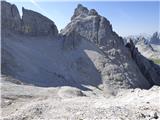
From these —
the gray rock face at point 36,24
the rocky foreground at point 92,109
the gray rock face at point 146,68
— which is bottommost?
the rocky foreground at point 92,109

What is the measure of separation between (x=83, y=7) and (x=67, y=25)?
28.2 ft

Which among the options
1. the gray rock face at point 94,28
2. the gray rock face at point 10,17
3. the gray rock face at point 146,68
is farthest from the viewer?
the gray rock face at point 146,68

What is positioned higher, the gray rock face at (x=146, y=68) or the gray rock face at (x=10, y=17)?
the gray rock face at (x=10, y=17)

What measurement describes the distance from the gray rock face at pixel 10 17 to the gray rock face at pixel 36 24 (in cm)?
198

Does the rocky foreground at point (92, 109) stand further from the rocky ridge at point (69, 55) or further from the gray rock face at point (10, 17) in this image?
the gray rock face at point (10, 17)

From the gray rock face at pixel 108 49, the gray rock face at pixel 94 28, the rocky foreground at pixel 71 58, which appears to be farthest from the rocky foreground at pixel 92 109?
the gray rock face at pixel 94 28

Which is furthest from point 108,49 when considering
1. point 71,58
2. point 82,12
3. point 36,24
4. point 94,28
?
point 82,12

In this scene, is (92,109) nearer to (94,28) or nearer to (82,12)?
(94,28)

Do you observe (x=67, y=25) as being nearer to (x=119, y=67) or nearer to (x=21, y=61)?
(x=119, y=67)

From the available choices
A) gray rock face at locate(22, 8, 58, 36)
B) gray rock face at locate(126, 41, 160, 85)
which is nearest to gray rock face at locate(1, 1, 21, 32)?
gray rock face at locate(22, 8, 58, 36)

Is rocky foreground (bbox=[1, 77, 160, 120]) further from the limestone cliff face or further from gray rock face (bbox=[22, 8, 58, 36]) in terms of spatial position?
gray rock face (bbox=[22, 8, 58, 36])

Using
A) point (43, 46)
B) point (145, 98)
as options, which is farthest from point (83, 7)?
point (145, 98)

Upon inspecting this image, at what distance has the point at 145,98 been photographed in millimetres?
25141

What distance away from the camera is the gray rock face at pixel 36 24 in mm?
75000
